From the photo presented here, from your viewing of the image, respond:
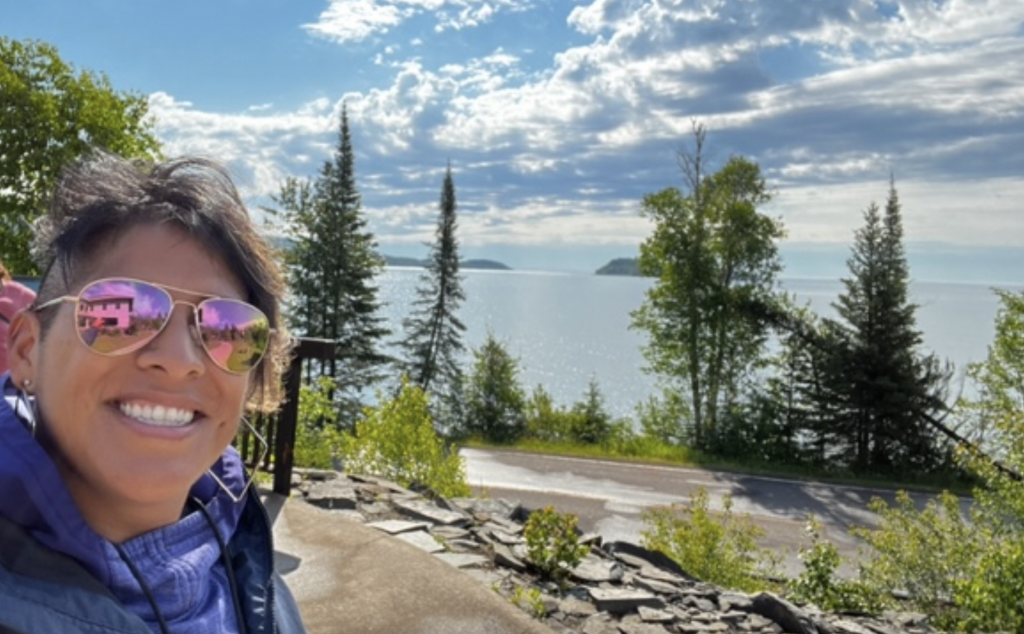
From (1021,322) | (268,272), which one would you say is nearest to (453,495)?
(268,272)

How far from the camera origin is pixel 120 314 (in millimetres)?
1224

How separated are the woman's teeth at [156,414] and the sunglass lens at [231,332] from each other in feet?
0.34

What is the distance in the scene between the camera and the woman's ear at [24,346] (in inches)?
51.1

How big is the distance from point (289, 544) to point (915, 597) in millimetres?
6231

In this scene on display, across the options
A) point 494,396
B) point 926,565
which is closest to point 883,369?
point 494,396

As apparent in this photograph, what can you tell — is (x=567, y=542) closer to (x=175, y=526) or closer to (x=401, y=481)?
(x=401, y=481)

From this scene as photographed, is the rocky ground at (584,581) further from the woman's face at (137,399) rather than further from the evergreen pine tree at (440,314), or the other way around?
the evergreen pine tree at (440,314)

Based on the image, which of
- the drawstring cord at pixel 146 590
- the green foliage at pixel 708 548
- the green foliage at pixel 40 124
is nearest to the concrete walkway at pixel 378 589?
the drawstring cord at pixel 146 590

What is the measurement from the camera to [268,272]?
146 centimetres

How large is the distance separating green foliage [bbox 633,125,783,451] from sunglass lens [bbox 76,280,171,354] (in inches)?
1023

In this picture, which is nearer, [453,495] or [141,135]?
[453,495]

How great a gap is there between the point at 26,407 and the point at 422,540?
14.3 feet

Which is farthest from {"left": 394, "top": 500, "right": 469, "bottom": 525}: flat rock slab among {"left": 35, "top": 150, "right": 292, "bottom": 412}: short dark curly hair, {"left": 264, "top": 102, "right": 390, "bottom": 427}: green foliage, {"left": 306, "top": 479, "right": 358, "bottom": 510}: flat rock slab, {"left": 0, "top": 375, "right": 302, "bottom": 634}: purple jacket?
{"left": 264, "top": 102, "right": 390, "bottom": 427}: green foliage

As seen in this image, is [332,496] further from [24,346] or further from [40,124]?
[40,124]
